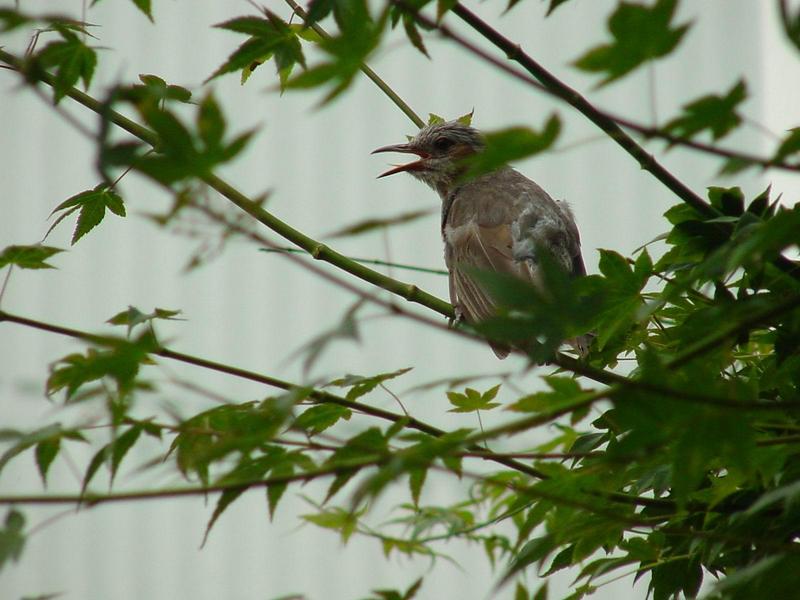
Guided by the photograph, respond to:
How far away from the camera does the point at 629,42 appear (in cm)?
135

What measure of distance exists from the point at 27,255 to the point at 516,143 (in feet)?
4.29

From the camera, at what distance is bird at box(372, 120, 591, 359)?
4570 mm

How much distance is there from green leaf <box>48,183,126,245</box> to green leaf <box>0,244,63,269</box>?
0.35 metres

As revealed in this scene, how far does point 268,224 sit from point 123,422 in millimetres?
968

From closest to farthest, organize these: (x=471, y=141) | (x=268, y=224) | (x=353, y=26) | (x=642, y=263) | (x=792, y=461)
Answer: (x=353, y=26), (x=792, y=461), (x=642, y=263), (x=268, y=224), (x=471, y=141)

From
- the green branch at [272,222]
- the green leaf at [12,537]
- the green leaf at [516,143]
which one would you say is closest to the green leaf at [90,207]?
the green branch at [272,222]

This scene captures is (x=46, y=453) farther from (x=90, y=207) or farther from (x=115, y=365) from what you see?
(x=90, y=207)

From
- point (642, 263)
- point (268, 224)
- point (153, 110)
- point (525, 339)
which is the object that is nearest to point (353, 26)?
point (153, 110)

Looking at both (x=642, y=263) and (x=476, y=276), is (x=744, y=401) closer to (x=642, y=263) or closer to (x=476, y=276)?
(x=476, y=276)

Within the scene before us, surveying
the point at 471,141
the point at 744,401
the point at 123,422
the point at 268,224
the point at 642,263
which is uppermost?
the point at 471,141

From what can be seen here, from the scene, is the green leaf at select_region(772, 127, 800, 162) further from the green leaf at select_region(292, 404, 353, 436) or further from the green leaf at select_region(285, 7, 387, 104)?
the green leaf at select_region(292, 404, 353, 436)

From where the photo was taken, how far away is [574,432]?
3.10 m

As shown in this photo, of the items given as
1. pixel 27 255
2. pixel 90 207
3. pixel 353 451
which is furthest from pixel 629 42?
pixel 90 207

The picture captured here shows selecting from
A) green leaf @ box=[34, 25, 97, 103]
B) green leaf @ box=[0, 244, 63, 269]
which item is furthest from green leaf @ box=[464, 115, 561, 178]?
green leaf @ box=[0, 244, 63, 269]
